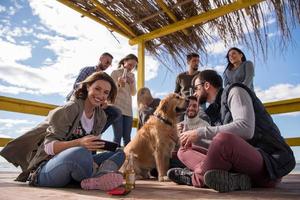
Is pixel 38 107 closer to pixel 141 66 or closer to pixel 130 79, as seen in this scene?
pixel 130 79

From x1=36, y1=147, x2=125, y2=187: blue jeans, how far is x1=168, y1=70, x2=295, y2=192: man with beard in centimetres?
76

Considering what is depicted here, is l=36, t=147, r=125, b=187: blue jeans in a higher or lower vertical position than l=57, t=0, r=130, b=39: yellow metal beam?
lower

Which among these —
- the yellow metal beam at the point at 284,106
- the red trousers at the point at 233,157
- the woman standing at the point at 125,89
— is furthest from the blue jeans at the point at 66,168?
the yellow metal beam at the point at 284,106

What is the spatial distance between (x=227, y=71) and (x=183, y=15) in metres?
1.14

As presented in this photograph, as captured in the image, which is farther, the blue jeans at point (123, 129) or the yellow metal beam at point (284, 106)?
the blue jeans at point (123, 129)

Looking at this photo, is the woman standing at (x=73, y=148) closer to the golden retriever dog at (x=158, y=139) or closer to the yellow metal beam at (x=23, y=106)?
the golden retriever dog at (x=158, y=139)

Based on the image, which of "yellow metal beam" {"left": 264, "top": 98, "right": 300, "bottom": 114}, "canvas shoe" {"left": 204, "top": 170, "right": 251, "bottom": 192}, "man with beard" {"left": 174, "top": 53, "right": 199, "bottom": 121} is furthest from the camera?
"man with beard" {"left": 174, "top": 53, "right": 199, "bottom": 121}

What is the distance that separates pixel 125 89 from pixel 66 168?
8.87ft

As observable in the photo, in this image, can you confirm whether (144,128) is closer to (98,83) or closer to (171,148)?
(171,148)

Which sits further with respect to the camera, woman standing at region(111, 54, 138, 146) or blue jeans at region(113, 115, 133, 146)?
woman standing at region(111, 54, 138, 146)

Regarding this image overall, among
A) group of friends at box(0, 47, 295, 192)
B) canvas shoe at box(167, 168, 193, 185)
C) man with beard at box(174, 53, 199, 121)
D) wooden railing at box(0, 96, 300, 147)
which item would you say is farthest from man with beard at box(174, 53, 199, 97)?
canvas shoe at box(167, 168, 193, 185)

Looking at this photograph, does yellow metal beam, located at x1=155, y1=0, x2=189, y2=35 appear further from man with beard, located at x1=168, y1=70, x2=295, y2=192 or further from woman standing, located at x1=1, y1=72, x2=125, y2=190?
man with beard, located at x1=168, y1=70, x2=295, y2=192

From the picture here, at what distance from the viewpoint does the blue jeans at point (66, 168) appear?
7.02 ft

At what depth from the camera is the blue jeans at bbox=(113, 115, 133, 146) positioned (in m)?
4.42
